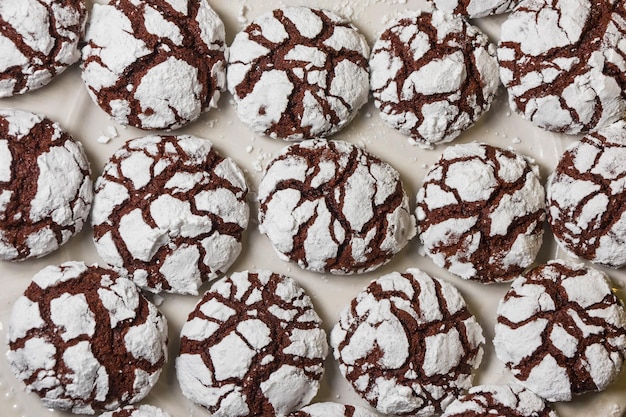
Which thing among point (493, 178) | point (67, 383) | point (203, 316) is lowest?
point (67, 383)

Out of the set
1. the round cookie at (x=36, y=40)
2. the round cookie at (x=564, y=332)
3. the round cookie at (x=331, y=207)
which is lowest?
the round cookie at (x=564, y=332)

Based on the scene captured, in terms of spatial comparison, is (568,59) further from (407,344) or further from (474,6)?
(407,344)

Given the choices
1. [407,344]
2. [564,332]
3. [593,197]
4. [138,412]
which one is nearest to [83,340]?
[138,412]

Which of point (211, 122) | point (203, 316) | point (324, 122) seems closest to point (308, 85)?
point (324, 122)

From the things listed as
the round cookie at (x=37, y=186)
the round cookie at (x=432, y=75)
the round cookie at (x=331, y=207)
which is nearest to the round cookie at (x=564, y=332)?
the round cookie at (x=331, y=207)

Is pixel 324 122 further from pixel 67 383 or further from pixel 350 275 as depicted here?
pixel 67 383

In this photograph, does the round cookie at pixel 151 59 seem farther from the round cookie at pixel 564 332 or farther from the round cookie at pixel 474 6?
the round cookie at pixel 564 332

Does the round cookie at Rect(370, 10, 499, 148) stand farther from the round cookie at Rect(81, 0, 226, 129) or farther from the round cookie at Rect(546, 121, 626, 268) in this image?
the round cookie at Rect(81, 0, 226, 129)
